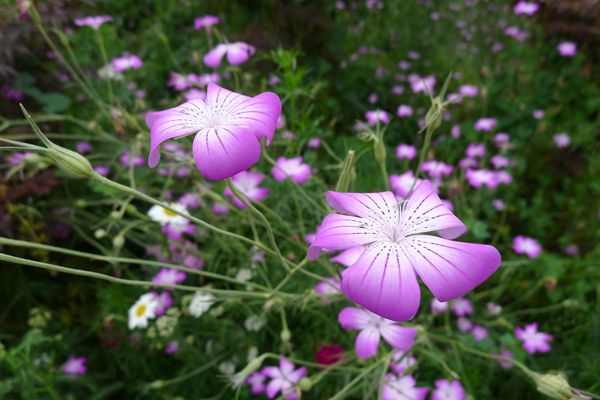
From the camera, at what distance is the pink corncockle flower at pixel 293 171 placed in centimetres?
150

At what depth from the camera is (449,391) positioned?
4.70ft

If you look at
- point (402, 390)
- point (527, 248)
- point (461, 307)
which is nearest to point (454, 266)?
point (402, 390)

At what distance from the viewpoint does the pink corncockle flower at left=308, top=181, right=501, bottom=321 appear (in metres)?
0.67

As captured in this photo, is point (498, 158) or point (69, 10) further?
point (498, 158)

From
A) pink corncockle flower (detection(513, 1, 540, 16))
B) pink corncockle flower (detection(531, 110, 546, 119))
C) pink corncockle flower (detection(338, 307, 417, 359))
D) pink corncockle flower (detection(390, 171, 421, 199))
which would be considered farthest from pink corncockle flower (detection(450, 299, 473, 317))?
pink corncockle flower (detection(513, 1, 540, 16))

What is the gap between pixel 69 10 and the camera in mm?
2254

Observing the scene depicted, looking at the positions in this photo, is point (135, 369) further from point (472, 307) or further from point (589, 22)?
point (589, 22)

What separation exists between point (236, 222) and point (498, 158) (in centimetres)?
161

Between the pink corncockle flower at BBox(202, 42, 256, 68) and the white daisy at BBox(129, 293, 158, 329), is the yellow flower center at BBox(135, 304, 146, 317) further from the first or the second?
the pink corncockle flower at BBox(202, 42, 256, 68)

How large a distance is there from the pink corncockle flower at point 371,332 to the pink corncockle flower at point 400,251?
1.30 ft

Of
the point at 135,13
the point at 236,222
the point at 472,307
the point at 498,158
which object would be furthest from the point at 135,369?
the point at 135,13

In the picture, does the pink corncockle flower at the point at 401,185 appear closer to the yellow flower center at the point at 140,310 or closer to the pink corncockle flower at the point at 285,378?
the pink corncockle flower at the point at 285,378

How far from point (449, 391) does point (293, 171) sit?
3.00 feet

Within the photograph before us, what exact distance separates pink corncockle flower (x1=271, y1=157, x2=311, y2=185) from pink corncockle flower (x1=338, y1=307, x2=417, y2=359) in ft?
1.70
